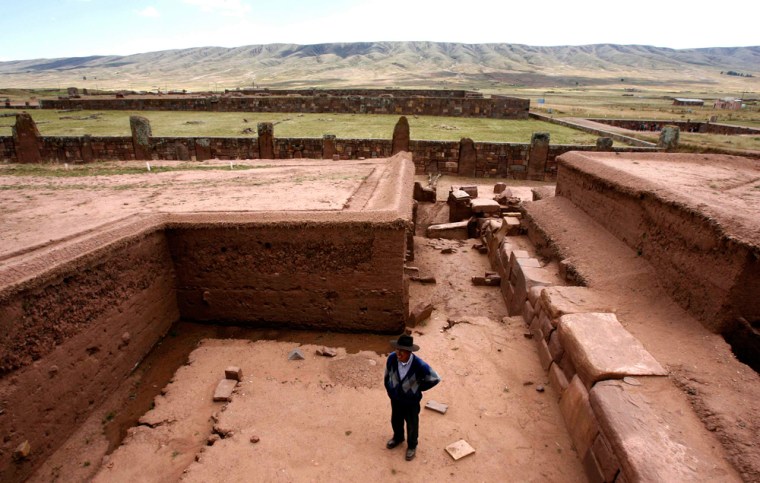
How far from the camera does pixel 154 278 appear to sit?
5.16 metres

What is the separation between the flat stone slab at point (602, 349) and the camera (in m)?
3.56

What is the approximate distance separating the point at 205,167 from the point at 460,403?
25.8 ft

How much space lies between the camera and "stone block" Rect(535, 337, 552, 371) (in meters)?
4.74

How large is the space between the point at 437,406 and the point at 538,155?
13862 millimetres

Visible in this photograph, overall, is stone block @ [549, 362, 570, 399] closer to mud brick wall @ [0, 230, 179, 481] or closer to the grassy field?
mud brick wall @ [0, 230, 179, 481]

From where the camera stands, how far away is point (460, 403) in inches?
171

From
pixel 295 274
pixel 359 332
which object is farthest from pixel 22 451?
pixel 359 332

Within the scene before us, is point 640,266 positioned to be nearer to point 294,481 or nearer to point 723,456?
point 723,456

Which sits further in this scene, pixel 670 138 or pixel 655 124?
pixel 655 124

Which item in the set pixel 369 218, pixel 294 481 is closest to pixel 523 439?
pixel 294 481

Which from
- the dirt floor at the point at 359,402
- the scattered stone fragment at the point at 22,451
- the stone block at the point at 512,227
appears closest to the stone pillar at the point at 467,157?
the stone block at the point at 512,227

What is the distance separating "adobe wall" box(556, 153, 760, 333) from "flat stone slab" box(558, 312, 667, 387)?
798 mm

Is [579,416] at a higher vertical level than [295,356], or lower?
higher

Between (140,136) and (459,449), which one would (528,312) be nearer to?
(459,449)
